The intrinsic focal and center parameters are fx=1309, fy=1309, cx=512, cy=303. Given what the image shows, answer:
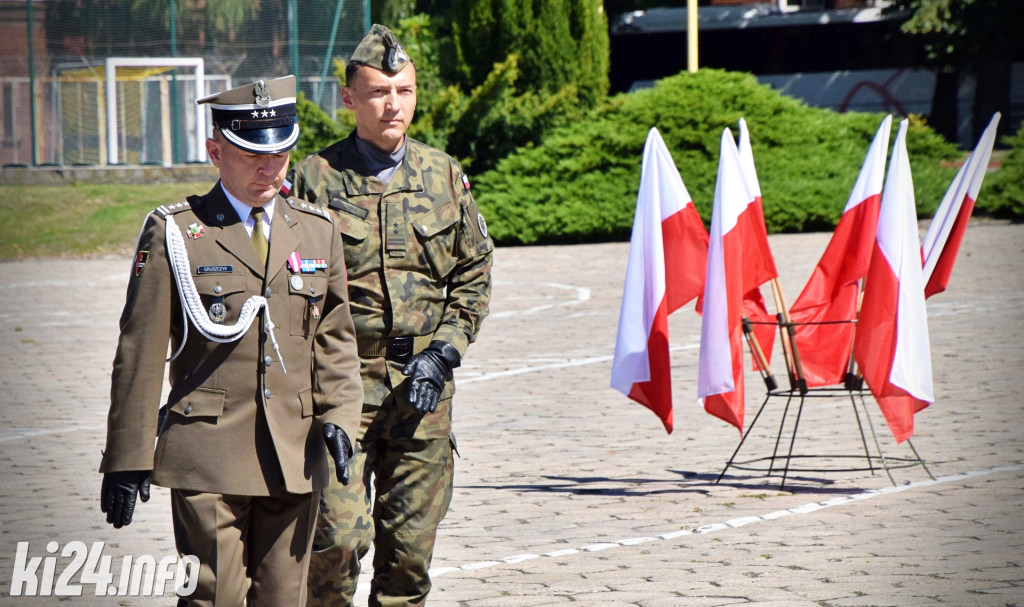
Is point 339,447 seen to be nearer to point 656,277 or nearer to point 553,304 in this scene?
point 656,277

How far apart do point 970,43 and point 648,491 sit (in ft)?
93.6

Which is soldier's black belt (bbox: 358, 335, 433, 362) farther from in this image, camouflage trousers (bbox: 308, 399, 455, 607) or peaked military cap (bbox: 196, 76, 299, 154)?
peaked military cap (bbox: 196, 76, 299, 154)

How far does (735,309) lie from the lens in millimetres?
6832

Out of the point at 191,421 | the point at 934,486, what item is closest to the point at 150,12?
the point at 934,486

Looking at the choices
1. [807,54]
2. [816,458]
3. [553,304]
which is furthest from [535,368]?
[807,54]

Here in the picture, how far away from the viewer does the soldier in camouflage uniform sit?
14.0 feet

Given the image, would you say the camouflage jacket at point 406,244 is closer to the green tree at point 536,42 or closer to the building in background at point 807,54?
the green tree at point 536,42

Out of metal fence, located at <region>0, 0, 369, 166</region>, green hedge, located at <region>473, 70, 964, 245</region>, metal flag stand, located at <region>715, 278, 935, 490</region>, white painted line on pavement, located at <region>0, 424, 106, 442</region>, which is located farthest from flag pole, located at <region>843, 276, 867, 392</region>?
metal fence, located at <region>0, 0, 369, 166</region>

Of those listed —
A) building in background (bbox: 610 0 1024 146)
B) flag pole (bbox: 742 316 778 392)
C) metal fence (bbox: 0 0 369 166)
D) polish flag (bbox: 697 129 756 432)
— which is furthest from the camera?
building in background (bbox: 610 0 1024 146)

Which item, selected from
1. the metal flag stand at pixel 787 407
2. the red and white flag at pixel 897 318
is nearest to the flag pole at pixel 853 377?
the metal flag stand at pixel 787 407

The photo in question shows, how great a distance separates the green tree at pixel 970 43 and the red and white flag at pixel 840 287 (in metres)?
25.8

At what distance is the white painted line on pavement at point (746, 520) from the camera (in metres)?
5.72

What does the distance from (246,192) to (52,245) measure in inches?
780

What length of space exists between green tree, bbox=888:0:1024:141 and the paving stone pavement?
66.9ft
